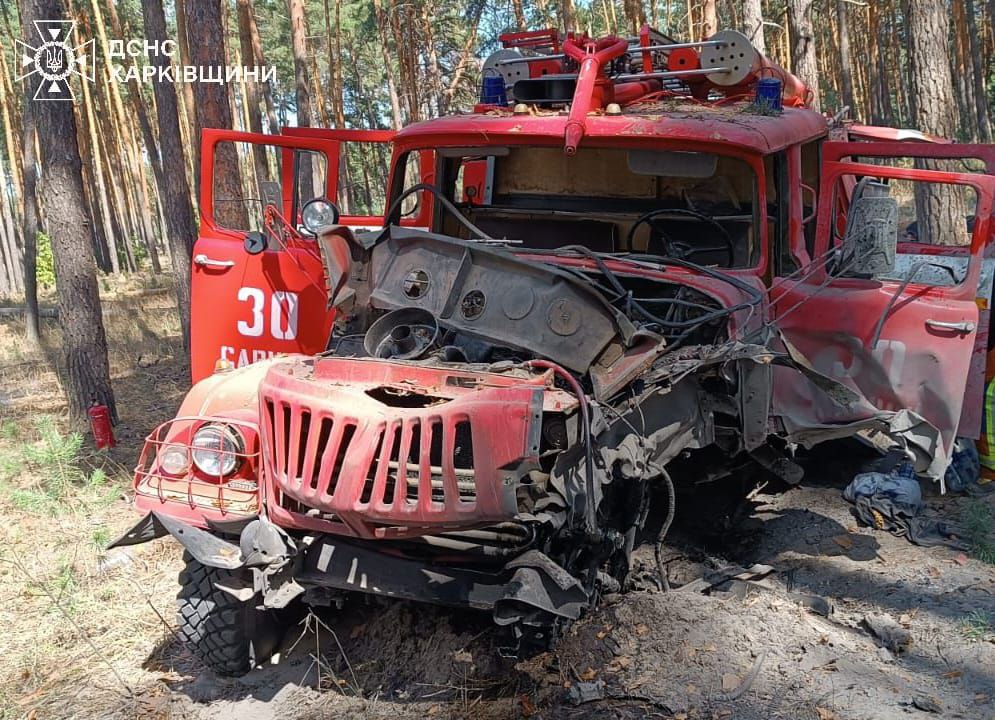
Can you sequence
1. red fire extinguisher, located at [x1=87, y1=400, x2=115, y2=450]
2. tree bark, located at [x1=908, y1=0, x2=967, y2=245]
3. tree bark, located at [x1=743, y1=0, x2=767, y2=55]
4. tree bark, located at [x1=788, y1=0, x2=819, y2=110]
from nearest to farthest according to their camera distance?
1. red fire extinguisher, located at [x1=87, y1=400, x2=115, y2=450]
2. tree bark, located at [x1=908, y1=0, x2=967, y2=245]
3. tree bark, located at [x1=743, y1=0, x2=767, y2=55]
4. tree bark, located at [x1=788, y1=0, x2=819, y2=110]

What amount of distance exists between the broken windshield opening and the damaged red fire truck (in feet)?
0.05

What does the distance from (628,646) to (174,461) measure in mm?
2096

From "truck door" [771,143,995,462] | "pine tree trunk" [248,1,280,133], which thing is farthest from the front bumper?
"pine tree trunk" [248,1,280,133]

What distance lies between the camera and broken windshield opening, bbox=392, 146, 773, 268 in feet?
16.1

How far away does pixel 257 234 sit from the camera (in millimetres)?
5621

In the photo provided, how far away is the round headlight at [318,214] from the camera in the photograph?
210 inches

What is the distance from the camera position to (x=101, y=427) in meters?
7.93

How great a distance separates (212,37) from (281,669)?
7.10 meters

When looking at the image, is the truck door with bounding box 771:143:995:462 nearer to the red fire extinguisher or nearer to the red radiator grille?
the red radiator grille

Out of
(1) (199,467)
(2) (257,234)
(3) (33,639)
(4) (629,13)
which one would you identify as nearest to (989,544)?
(1) (199,467)

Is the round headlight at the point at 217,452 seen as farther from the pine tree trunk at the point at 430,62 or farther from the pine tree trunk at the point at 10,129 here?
the pine tree trunk at the point at 430,62

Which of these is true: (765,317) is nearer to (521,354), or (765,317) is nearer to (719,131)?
(719,131)

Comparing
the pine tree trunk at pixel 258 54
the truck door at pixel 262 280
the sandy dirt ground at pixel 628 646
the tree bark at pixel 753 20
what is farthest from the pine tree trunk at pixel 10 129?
the sandy dirt ground at pixel 628 646

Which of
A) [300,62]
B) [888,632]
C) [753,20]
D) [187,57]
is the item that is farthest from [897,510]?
[300,62]
